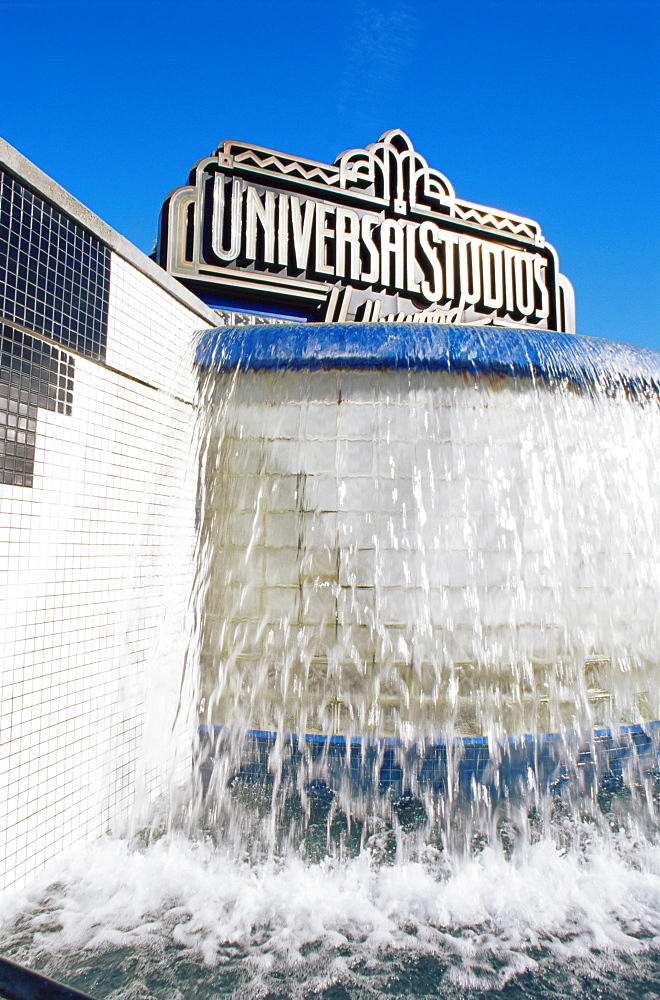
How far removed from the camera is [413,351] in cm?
421

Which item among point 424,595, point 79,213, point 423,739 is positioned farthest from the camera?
point 424,595

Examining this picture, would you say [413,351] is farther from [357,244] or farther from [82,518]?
[357,244]

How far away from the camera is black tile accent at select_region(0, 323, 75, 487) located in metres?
2.84

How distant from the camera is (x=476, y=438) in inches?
167

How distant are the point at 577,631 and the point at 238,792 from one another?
2.66m

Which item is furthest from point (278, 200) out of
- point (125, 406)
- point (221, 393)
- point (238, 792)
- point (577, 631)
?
point (238, 792)

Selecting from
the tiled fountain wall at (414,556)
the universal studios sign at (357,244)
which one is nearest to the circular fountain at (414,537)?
the tiled fountain wall at (414,556)

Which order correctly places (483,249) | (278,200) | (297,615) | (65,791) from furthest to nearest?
(483,249)
(278,200)
(297,615)
(65,791)

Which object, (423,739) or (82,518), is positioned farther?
(423,739)

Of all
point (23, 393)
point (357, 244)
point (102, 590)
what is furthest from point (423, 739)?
point (357, 244)

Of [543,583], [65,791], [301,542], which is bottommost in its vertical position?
[65,791]

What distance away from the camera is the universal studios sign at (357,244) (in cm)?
691

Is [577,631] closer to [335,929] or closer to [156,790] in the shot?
[335,929]

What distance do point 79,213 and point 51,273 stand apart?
45 centimetres
